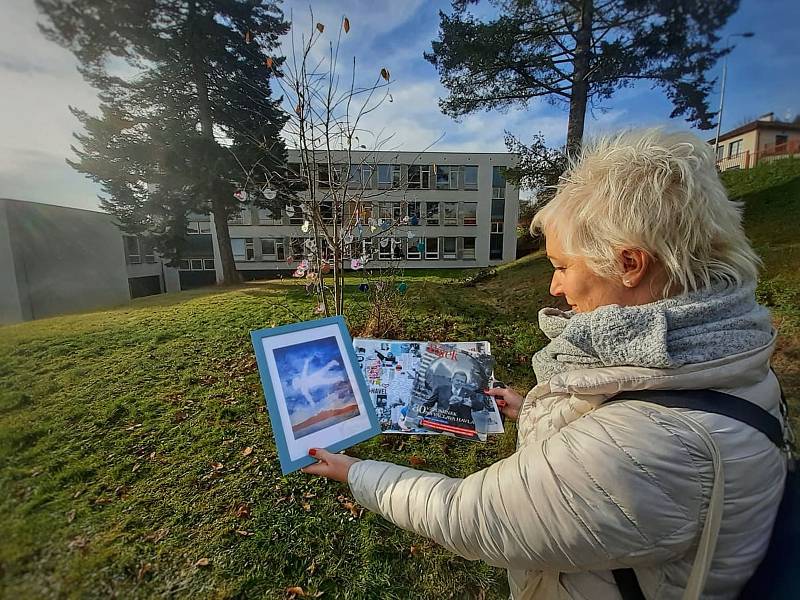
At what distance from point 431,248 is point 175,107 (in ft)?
5.70

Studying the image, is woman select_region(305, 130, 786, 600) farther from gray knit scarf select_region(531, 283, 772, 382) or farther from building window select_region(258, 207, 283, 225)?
building window select_region(258, 207, 283, 225)

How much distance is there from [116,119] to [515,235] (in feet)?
7.88

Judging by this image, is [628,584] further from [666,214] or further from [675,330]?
[666,214]

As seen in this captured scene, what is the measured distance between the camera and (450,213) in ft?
8.21

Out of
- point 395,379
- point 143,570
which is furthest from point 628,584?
point 143,570

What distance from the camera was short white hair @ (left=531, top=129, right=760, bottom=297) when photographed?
69 centimetres

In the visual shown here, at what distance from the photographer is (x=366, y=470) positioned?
0.89m

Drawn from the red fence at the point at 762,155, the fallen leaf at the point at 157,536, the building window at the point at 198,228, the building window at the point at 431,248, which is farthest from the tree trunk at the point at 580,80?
the fallen leaf at the point at 157,536

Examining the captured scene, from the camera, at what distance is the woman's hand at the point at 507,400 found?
4.45 ft

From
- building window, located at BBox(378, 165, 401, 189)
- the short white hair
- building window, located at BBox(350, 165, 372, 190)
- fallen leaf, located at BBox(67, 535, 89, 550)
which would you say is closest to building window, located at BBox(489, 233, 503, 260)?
building window, located at BBox(378, 165, 401, 189)

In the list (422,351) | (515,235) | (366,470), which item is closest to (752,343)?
(366,470)

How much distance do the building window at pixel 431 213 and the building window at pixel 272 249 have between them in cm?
102

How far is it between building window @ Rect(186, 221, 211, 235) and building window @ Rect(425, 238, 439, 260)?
147 centimetres

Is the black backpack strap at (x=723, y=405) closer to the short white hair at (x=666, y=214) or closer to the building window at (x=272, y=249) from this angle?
the short white hair at (x=666, y=214)
